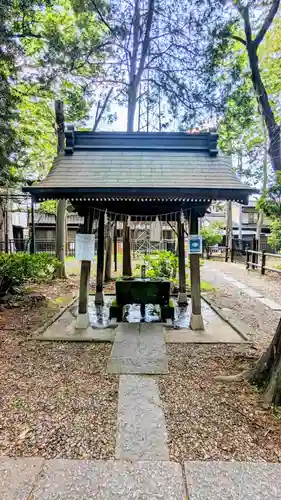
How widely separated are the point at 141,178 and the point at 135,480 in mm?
4026

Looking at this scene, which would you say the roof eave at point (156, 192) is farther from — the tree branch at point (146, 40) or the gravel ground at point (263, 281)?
the tree branch at point (146, 40)

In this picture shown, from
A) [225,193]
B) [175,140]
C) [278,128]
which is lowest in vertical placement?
[225,193]

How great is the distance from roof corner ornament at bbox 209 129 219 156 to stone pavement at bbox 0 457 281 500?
5053mm

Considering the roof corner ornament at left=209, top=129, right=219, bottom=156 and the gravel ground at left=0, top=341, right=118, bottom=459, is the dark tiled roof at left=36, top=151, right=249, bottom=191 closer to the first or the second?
the roof corner ornament at left=209, top=129, right=219, bottom=156

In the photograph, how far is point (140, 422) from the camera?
2.62 m

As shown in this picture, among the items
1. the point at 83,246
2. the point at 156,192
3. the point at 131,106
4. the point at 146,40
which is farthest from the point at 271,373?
the point at 146,40

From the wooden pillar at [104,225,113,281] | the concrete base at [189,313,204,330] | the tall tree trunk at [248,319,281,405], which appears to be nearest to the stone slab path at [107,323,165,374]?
the concrete base at [189,313,204,330]

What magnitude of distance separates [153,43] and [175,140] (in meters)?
7.81

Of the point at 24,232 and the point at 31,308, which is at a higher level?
the point at 24,232

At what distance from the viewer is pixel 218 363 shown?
3.82 metres

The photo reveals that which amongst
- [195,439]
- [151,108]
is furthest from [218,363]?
[151,108]

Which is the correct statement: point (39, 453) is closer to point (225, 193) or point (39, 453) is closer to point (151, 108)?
point (225, 193)

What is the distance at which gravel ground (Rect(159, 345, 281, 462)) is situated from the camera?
2.25 meters

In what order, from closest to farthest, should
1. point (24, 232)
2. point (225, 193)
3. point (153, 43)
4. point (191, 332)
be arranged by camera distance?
point (225, 193) < point (191, 332) < point (153, 43) < point (24, 232)
